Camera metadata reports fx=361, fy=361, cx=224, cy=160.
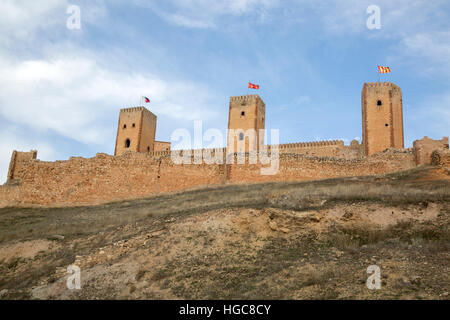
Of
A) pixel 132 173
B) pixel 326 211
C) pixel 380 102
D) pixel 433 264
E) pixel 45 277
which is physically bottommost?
pixel 45 277

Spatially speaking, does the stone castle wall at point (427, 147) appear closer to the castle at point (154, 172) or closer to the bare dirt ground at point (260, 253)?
the castle at point (154, 172)

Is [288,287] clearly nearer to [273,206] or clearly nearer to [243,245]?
[243,245]

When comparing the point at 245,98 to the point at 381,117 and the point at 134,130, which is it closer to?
the point at 381,117

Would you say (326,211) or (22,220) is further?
(22,220)

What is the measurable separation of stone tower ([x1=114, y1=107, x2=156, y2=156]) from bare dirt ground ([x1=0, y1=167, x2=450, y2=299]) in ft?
100

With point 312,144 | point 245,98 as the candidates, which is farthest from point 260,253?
point 245,98

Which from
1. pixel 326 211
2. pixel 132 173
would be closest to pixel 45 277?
pixel 326 211

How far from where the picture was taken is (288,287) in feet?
19.2

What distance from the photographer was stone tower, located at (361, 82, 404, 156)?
3044 cm

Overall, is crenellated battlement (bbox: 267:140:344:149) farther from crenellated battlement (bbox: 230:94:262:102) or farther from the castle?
the castle

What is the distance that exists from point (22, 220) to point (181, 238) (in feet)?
32.8

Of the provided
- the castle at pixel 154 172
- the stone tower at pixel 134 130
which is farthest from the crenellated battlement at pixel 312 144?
the stone tower at pixel 134 130

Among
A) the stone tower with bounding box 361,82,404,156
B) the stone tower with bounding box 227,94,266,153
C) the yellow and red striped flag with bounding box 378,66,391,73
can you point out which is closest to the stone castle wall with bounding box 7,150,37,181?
the stone tower with bounding box 227,94,266,153

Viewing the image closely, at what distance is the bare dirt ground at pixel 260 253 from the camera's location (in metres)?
5.86
